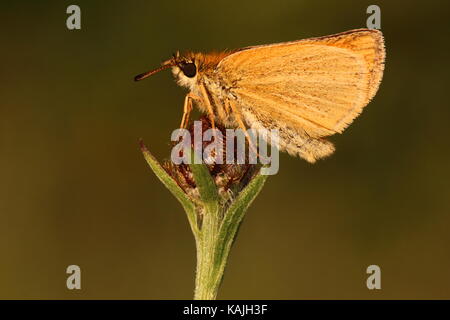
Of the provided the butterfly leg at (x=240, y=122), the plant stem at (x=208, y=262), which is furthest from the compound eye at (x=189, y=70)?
the plant stem at (x=208, y=262)

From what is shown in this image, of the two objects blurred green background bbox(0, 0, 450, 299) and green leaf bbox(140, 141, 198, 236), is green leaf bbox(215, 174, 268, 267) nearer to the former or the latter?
green leaf bbox(140, 141, 198, 236)

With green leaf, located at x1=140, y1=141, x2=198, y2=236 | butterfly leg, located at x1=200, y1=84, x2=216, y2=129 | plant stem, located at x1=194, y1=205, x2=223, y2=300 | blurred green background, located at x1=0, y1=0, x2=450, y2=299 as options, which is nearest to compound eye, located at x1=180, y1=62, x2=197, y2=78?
butterfly leg, located at x1=200, y1=84, x2=216, y2=129

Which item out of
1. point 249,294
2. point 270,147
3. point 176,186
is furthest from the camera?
point 249,294

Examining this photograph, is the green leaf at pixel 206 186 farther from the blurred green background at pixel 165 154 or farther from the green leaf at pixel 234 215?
the blurred green background at pixel 165 154

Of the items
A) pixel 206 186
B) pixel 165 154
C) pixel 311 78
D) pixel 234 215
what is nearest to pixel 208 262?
pixel 234 215

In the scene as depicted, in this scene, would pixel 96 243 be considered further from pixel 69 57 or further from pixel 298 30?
pixel 298 30
